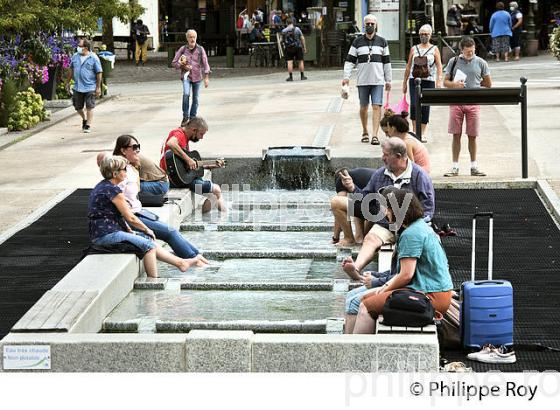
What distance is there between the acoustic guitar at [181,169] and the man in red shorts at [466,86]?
137 inches

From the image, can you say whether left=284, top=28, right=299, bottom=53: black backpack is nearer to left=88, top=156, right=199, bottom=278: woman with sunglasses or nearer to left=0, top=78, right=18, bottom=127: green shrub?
left=0, top=78, right=18, bottom=127: green shrub

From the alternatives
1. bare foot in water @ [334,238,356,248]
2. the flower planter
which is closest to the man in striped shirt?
bare foot in water @ [334,238,356,248]

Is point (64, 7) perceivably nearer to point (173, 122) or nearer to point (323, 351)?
point (173, 122)

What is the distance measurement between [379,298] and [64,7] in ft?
69.7

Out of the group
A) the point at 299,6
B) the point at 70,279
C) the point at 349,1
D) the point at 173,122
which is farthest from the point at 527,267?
the point at 299,6

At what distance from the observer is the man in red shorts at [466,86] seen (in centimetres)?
1727

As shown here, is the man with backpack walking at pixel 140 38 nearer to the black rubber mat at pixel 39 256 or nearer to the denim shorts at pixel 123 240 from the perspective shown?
the black rubber mat at pixel 39 256

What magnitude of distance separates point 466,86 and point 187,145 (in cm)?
441

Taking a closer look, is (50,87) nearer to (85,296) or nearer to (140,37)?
(140,37)

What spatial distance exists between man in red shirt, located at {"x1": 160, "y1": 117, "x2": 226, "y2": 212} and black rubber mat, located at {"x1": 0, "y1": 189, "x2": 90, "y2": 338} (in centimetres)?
132

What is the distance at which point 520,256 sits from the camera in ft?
42.3

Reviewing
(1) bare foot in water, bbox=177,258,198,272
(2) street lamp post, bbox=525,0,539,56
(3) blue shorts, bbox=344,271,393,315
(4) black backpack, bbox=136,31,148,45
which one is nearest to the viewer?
(3) blue shorts, bbox=344,271,393,315

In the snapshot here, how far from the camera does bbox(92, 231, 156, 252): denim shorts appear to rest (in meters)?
11.8

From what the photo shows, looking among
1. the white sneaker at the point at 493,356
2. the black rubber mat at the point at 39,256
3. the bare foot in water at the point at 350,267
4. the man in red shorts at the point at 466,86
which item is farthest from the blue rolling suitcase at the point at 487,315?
the man in red shorts at the point at 466,86
